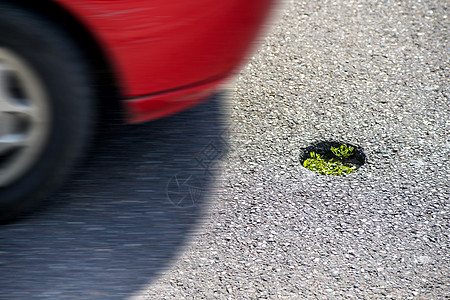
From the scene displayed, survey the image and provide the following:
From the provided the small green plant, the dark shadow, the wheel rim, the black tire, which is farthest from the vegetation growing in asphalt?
the wheel rim

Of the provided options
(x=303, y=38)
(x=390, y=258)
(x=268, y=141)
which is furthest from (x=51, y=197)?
(x=303, y=38)

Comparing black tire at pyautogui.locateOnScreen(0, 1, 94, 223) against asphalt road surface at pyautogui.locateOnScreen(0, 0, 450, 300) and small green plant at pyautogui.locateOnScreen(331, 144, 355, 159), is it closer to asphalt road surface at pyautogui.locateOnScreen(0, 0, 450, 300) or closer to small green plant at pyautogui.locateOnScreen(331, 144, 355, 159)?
asphalt road surface at pyautogui.locateOnScreen(0, 0, 450, 300)

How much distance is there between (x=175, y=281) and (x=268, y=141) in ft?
3.45

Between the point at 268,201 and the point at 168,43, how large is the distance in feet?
2.87

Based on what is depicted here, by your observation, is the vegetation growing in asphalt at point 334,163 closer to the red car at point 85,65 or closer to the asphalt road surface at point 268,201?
the asphalt road surface at point 268,201

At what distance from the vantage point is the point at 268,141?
121 inches

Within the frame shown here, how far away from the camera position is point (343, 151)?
302 cm

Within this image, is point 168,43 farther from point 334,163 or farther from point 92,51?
point 334,163

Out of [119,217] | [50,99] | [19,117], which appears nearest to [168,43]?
[50,99]

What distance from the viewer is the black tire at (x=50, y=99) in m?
2.25

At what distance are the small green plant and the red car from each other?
2.64ft

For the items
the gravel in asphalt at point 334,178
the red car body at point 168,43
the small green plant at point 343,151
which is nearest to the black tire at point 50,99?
the red car body at point 168,43

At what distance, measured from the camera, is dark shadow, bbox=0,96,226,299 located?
2.29m

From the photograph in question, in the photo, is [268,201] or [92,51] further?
[268,201]
